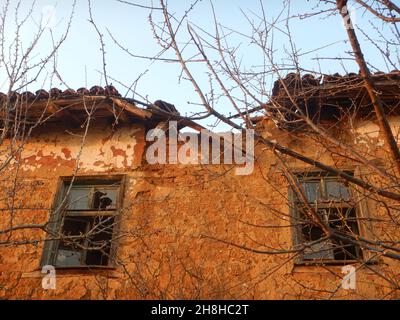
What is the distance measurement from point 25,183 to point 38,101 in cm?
112

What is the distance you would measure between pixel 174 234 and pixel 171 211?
12.3 inches

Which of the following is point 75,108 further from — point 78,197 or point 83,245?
point 83,245

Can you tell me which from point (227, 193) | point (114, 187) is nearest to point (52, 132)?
point (114, 187)

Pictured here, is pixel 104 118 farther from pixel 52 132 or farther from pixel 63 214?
pixel 63 214

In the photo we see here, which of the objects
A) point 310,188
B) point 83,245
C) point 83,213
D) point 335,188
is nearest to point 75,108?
point 83,213

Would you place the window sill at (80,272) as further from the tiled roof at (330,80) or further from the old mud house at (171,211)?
the tiled roof at (330,80)

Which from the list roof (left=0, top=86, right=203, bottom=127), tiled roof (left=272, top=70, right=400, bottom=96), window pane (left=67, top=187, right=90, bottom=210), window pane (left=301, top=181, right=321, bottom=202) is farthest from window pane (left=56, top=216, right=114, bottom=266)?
tiled roof (left=272, top=70, right=400, bottom=96)

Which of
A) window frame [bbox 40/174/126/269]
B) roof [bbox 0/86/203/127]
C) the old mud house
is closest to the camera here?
the old mud house

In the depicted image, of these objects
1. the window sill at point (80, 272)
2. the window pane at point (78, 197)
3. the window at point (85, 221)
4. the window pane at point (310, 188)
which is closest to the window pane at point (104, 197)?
the window at point (85, 221)

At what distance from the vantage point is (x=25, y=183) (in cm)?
537

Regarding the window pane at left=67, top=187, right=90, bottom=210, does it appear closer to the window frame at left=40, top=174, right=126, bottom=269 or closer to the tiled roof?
the window frame at left=40, top=174, right=126, bottom=269

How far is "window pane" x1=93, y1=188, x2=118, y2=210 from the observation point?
530 centimetres
